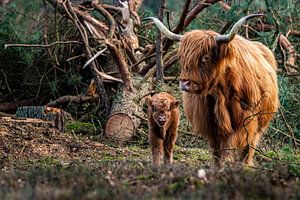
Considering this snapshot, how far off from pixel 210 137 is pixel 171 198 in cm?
327

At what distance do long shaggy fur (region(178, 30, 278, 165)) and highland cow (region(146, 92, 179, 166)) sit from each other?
0.25 m

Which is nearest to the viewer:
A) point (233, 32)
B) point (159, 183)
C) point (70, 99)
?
point (159, 183)

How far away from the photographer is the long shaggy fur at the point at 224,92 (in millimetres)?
6668

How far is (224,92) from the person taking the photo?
22.4 feet

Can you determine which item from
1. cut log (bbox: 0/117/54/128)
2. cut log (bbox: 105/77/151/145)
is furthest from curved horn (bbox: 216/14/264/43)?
cut log (bbox: 105/77/151/145)

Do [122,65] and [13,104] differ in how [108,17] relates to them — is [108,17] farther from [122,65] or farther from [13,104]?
[13,104]

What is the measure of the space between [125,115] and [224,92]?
4250 millimetres

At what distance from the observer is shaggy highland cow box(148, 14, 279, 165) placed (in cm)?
666

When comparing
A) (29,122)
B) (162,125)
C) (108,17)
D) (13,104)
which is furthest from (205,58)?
(13,104)

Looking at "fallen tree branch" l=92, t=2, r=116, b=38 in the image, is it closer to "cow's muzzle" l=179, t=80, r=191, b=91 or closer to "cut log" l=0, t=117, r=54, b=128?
"cut log" l=0, t=117, r=54, b=128

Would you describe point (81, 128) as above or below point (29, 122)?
below

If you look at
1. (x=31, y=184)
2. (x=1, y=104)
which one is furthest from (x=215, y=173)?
(x=1, y=104)

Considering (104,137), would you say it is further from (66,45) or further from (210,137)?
(210,137)

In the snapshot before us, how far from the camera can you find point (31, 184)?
456cm
